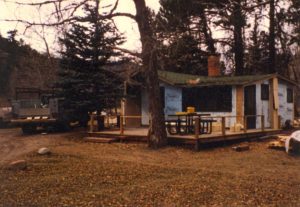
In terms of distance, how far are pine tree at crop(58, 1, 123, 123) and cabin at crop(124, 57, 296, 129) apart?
268 centimetres

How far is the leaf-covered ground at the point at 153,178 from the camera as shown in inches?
352

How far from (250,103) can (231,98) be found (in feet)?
3.36

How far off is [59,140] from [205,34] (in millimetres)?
17463

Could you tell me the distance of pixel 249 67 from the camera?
36312 mm

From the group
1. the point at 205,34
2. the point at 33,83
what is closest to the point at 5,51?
the point at 33,83

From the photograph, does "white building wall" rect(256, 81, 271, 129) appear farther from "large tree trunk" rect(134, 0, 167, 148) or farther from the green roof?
"large tree trunk" rect(134, 0, 167, 148)

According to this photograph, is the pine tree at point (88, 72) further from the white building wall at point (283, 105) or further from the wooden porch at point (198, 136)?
the white building wall at point (283, 105)

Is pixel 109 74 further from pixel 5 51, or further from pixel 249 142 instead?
pixel 5 51

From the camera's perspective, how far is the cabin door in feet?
69.4

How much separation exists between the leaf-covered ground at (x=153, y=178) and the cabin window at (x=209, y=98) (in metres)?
5.07

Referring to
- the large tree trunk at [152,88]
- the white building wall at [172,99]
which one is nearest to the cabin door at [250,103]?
the white building wall at [172,99]

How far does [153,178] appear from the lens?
11.1 metres

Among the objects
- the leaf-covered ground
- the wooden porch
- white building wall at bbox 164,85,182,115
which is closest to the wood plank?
the wooden porch

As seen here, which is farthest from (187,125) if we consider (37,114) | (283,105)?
(283,105)
